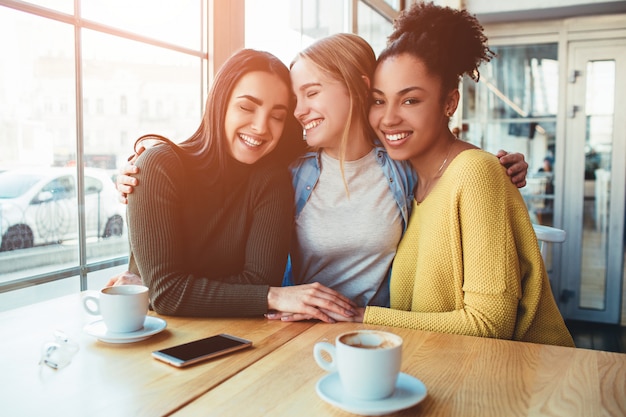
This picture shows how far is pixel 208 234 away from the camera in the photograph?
1438 mm

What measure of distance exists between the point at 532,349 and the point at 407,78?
76cm

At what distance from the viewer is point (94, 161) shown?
5.28 feet

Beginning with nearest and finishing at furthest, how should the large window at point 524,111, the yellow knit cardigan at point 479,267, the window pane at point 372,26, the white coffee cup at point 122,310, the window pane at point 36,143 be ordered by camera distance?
the white coffee cup at point 122,310 < the yellow knit cardigan at point 479,267 < the window pane at point 36,143 < the window pane at point 372,26 < the large window at point 524,111

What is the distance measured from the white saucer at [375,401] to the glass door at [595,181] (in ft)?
12.9

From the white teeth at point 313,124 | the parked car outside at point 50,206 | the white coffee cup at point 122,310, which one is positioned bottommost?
the white coffee cup at point 122,310

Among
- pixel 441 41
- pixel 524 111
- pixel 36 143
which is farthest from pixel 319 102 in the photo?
pixel 524 111

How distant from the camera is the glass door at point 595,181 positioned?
416 centimetres

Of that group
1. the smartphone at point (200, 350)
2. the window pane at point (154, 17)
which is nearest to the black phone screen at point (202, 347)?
the smartphone at point (200, 350)

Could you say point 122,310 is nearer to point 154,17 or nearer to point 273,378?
point 273,378

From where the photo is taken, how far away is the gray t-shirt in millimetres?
1567

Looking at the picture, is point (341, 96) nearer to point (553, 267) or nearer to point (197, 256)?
point (197, 256)

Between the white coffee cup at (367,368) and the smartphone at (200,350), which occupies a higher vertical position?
the white coffee cup at (367,368)

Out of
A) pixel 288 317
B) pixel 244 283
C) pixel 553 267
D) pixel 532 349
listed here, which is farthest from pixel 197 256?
pixel 553 267

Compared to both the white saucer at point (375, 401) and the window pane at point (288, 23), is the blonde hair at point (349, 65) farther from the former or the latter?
the white saucer at point (375, 401)
